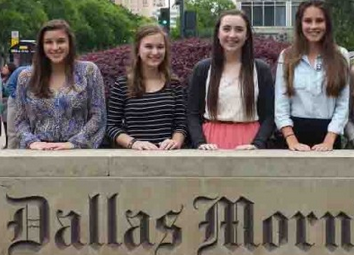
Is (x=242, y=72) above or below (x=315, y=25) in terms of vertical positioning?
below

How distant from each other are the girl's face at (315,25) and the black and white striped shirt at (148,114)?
37.1 inches

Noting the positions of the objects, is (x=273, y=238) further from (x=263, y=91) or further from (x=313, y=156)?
(x=263, y=91)

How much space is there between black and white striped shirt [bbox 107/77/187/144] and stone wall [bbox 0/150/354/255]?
49 centimetres

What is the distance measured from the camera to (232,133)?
535cm

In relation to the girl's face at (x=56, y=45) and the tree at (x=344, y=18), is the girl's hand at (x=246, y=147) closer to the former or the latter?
the girl's face at (x=56, y=45)

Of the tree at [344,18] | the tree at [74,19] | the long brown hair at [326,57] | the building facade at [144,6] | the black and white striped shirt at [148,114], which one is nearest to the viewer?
the long brown hair at [326,57]

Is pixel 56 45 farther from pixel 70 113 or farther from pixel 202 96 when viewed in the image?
pixel 202 96

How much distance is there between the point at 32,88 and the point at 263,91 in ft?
5.01

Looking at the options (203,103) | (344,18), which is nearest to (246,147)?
(203,103)

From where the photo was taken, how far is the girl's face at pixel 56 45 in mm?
5289

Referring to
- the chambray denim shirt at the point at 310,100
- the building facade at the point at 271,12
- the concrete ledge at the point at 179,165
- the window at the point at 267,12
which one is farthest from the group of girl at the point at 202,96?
the window at the point at 267,12

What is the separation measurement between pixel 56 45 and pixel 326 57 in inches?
70.0

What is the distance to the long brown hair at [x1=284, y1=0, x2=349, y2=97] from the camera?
17.1 feet

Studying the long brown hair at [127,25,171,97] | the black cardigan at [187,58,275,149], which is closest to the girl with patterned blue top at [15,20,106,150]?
the long brown hair at [127,25,171,97]
